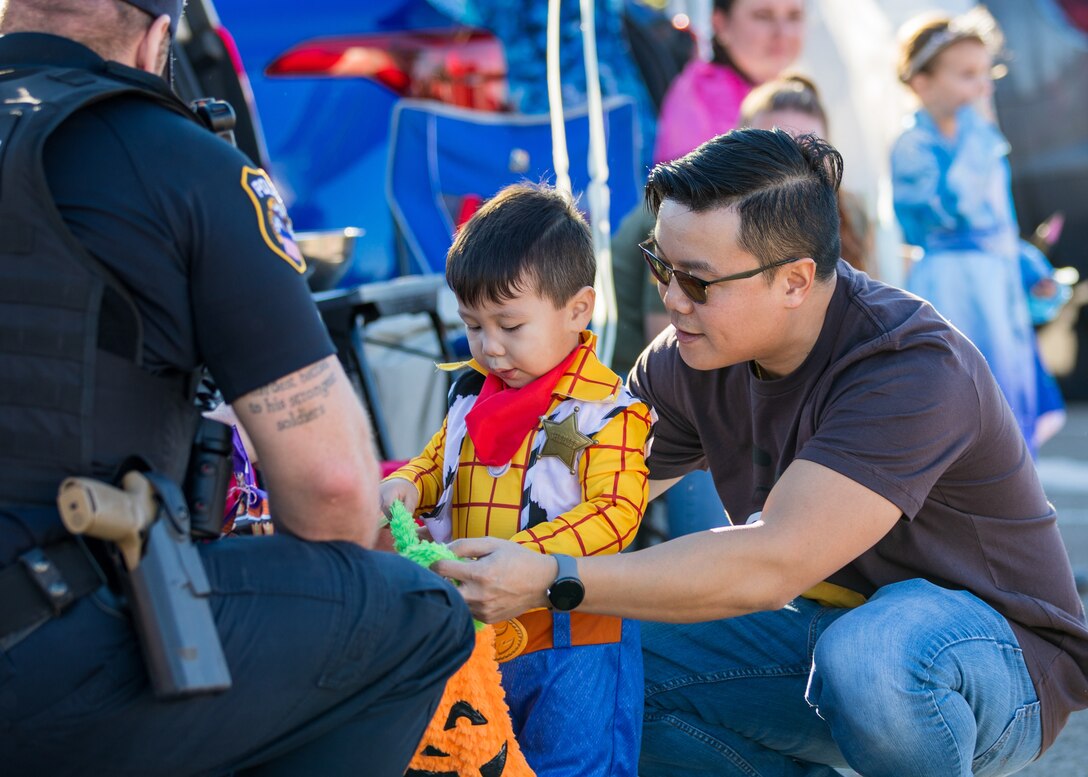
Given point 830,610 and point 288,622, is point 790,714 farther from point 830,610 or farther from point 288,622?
point 288,622

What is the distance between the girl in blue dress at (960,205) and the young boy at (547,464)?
9.79ft

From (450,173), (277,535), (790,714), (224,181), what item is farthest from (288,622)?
(450,173)

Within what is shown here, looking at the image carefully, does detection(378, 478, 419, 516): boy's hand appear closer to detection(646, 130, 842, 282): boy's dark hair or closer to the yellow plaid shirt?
the yellow plaid shirt

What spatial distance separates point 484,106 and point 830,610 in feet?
11.9

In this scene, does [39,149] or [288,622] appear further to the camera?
[288,622]

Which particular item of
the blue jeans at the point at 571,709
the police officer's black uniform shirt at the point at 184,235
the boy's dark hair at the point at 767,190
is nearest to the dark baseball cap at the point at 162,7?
the police officer's black uniform shirt at the point at 184,235

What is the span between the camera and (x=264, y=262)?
5.48ft

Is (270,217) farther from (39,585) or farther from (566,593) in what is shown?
(566,593)

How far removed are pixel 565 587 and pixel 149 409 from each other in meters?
0.75

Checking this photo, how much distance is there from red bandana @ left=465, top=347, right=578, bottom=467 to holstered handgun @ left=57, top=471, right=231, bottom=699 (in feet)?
2.66

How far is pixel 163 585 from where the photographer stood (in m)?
1.60

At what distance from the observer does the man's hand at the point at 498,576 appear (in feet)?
6.81

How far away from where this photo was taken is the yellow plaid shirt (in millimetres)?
2266

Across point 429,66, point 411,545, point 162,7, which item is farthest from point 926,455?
point 429,66
